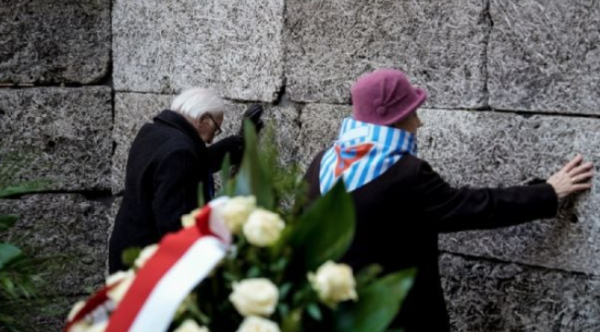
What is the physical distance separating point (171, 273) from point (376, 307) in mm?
387

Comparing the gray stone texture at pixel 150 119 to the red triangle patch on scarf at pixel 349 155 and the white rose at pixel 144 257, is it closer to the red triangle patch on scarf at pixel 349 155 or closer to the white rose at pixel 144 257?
the red triangle patch on scarf at pixel 349 155

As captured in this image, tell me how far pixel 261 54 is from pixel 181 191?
1.02 m

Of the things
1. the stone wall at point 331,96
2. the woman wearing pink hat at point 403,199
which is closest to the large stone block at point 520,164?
the stone wall at point 331,96

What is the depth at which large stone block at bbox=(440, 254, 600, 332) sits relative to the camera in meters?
3.97

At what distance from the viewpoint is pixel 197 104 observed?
4.69 metres

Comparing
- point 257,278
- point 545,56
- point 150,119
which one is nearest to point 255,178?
point 257,278

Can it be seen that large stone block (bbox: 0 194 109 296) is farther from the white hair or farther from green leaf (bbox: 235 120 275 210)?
green leaf (bbox: 235 120 275 210)

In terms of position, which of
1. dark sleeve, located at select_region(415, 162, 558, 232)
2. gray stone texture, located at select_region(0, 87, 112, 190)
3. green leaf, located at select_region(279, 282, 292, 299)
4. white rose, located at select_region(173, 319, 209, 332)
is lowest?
gray stone texture, located at select_region(0, 87, 112, 190)

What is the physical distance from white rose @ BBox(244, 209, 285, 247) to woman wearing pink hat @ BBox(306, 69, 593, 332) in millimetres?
1260

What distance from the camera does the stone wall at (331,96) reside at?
13.1 ft

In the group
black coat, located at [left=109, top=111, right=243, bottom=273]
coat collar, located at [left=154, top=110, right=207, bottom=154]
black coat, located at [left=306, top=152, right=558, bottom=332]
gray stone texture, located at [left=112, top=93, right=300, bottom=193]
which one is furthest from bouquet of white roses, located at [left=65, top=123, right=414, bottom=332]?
gray stone texture, located at [left=112, top=93, right=300, bottom=193]

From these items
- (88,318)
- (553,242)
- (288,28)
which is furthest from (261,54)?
(88,318)

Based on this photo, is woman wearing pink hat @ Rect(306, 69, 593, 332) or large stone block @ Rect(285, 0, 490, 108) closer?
woman wearing pink hat @ Rect(306, 69, 593, 332)

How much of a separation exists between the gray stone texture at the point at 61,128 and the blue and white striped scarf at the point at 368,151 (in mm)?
2720
